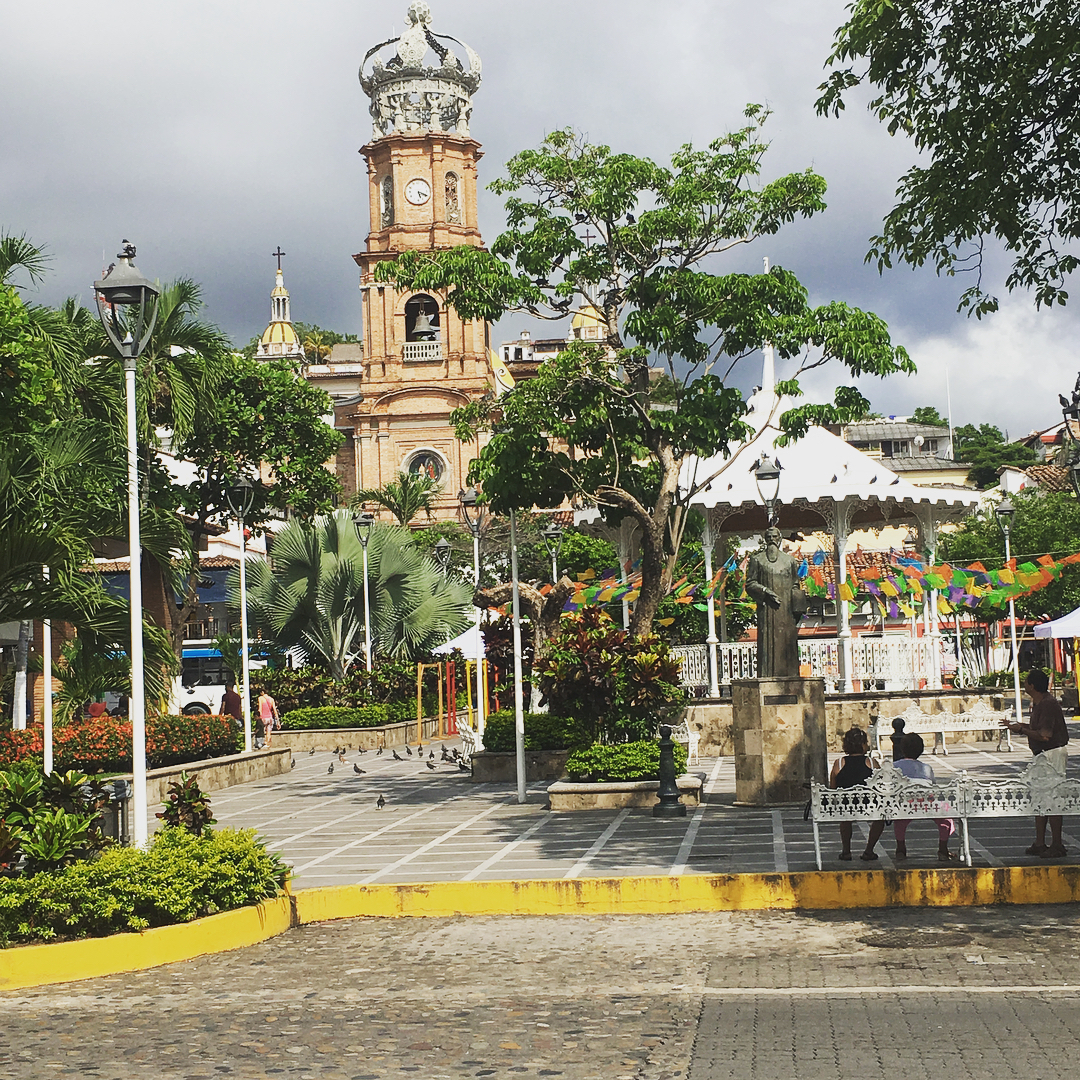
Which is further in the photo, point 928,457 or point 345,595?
point 928,457

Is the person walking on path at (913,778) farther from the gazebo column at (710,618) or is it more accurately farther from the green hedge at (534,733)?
the gazebo column at (710,618)

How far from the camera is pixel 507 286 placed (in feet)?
59.2

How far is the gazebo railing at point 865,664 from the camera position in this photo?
23984mm

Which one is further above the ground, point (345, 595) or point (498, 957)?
point (345, 595)

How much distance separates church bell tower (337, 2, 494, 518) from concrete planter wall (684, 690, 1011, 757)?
38.6 metres

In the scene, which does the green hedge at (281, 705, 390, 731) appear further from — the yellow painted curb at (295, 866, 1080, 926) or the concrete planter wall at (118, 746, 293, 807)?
the yellow painted curb at (295, 866, 1080, 926)

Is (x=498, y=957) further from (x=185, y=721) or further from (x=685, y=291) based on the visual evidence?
(x=185, y=721)

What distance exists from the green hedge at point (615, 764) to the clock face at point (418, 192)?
4862 centimetres

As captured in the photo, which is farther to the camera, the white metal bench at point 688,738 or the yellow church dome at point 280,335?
the yellow church dome at point 280,335

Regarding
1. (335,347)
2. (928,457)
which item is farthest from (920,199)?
(335,347)

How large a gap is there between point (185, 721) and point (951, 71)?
16.5 metres

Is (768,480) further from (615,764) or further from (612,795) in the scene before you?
(612,795)

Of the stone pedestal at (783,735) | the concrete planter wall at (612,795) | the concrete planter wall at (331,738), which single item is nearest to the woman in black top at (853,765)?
the stone pedestal at (783,735)

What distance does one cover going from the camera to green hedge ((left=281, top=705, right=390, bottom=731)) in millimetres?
31562
